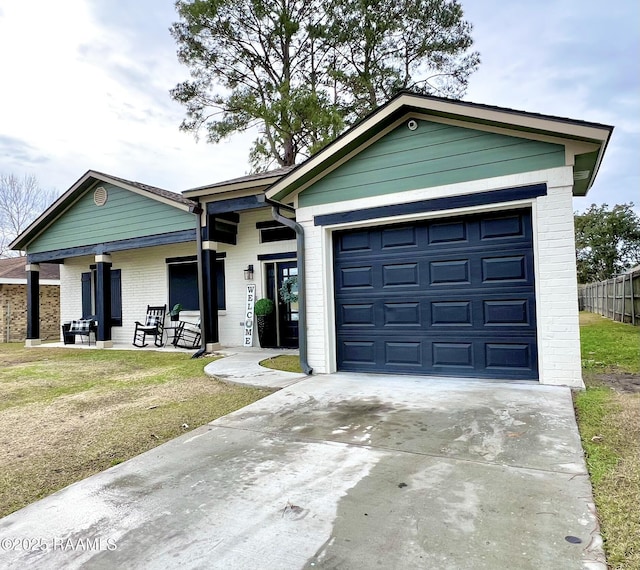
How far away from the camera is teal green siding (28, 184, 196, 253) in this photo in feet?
32.9

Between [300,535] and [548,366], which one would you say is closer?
[300,535]

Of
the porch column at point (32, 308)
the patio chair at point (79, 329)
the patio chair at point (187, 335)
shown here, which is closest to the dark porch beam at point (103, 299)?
the patio chair at point (79, 329)

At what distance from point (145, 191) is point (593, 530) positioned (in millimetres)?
10313

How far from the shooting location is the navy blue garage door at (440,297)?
515 centimetres

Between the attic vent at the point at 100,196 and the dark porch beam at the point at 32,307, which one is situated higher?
the attic vent at the point at 100,196

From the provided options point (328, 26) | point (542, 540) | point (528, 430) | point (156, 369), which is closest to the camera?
point (542, 540)

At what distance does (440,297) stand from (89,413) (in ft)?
14.7

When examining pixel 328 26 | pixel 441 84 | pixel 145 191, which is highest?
pixel 328 26

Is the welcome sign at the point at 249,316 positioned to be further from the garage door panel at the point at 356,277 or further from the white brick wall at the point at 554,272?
the white brick wall at the point at 554,272

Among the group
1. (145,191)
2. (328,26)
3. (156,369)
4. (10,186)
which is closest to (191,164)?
(328,26)

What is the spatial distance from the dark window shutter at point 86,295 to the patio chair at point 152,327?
265 centimetres

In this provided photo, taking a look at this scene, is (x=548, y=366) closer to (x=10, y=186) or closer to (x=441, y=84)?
(x=441, y=84)

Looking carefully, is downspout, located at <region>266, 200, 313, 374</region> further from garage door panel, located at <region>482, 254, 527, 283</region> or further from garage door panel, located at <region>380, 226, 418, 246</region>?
garage door panel, located at <region>482, 254, 527, 283</region>

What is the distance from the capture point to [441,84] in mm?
15312
